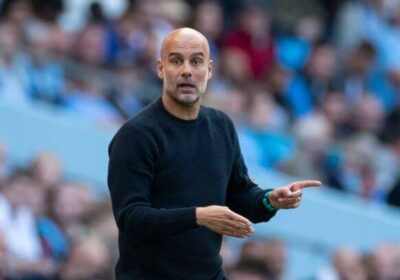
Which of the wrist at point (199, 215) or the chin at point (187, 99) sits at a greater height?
the chin at point (187, 99)

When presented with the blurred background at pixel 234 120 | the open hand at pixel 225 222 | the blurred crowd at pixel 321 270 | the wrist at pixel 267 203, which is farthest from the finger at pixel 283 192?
the blurred crowd at pixel 321 270

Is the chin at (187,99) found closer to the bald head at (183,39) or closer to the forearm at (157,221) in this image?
the bald head at (183,39)

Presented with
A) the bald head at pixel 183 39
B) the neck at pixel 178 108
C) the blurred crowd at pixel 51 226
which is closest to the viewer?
the bald head at pixel 183 39

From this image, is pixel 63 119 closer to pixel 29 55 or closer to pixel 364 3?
pixel 29 55

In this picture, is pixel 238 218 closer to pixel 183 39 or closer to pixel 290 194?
pixel 290 194

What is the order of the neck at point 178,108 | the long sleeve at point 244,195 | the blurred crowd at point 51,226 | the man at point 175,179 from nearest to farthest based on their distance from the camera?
the man at point 175,179
the neck at point 178,108
the long sleeve at point 244,195
the blurred crowd at point 51,226

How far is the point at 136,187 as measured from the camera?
7309 millimetres

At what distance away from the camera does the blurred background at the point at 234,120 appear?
12.2 metres

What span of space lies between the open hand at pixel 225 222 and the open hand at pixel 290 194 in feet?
1.37

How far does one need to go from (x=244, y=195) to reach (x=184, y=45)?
820mm

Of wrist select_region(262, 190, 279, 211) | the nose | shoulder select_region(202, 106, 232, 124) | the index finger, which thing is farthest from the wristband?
the nose

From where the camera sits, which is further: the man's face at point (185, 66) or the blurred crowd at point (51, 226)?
the blurred crowd at point (51, 226)

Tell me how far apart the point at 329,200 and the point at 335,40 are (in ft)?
11.8

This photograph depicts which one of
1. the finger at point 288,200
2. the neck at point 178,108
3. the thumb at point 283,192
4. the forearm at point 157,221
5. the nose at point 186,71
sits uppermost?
the nose at point 186,71
